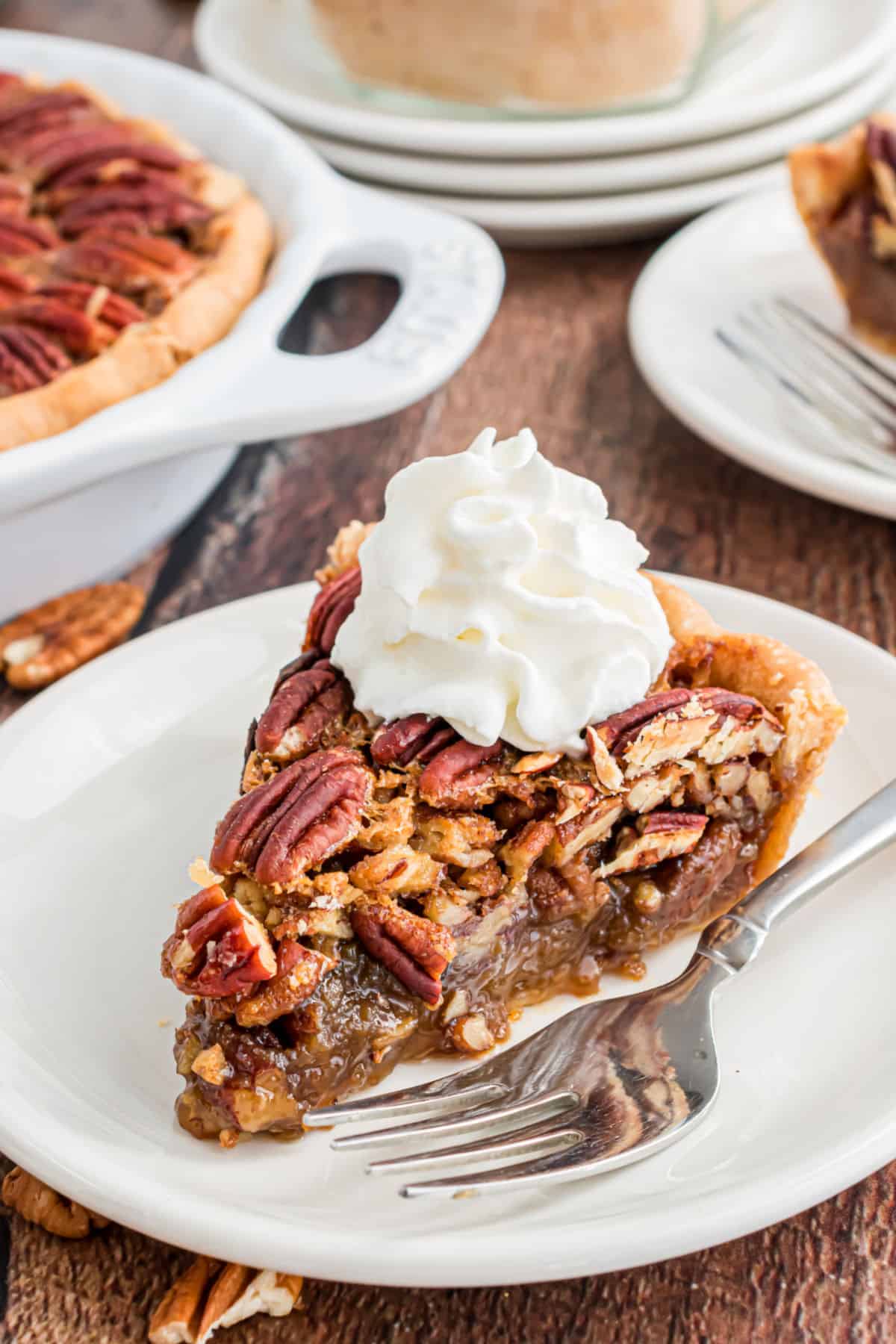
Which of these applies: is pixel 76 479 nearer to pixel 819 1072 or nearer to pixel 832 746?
pixel 832 746

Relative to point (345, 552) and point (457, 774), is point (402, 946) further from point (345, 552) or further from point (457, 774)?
point (345, 552)

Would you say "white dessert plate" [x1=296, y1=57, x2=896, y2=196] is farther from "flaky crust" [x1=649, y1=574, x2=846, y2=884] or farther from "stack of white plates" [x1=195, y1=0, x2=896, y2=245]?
"flaky crust" [x1=649, y1=574, x2=846, y2=884]

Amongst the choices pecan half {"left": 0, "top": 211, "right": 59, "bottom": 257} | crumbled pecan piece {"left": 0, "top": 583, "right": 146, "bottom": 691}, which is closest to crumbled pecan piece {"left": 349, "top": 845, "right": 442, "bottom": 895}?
crumbled pecan piece {"left": 0, "top": 583, "right": 146, "bottom": 691}

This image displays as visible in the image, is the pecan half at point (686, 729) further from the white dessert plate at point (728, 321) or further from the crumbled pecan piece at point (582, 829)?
the white dessert plate at point (728, 321)

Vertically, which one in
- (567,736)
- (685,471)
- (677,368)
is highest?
(567,736)

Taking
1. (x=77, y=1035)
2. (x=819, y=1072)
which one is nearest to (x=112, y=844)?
(x=77, y=1035)

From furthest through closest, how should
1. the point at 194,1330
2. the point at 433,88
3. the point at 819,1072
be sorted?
the point at 433,88 → the point at 819,1072 → the point at 194,1330

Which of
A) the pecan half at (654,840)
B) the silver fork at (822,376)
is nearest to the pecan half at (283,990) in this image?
the pecan half at (654,840)
